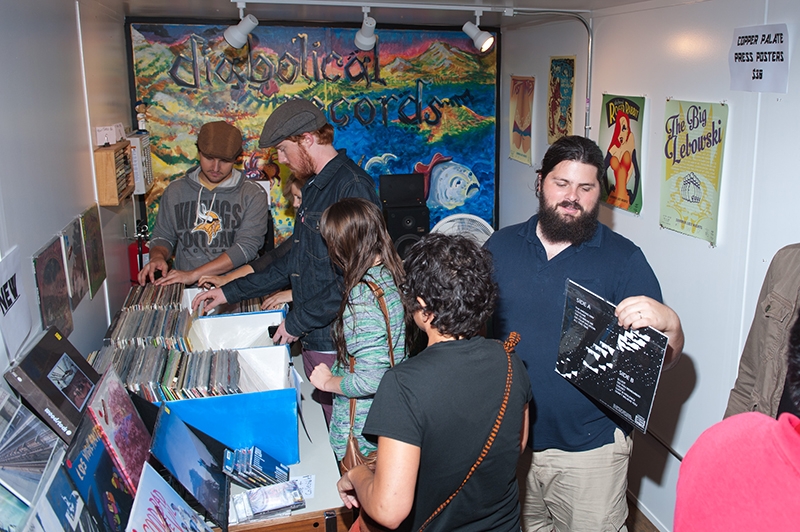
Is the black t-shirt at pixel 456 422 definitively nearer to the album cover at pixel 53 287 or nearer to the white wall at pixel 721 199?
the album cover at pixel 53 287

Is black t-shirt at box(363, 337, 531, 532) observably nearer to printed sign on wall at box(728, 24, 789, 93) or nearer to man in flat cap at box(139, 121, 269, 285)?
printed sign on wall at box(728, 24, 789, 93)

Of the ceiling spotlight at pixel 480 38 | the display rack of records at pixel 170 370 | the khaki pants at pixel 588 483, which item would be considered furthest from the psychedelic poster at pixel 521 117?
the display rack of records at pixel 170 370

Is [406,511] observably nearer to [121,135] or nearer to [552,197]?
[552,197]

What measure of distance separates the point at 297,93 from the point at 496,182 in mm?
1725

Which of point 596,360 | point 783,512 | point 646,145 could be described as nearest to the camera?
point 783,512

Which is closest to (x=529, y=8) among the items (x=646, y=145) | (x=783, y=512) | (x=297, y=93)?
(x=646, y=145)

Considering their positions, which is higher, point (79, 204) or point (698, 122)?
point (698, 122)

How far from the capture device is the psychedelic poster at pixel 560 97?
3862 millimetres

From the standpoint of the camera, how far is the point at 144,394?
6.27 feet

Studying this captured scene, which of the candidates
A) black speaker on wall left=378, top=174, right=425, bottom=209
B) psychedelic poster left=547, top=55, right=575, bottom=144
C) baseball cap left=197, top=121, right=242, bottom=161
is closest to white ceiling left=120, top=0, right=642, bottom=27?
psychedelic poster left=547, top=55, right=575, bottom=144

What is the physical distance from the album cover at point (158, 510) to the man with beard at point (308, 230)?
90cm

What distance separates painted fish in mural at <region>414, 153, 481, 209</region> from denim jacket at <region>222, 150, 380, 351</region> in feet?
7.95

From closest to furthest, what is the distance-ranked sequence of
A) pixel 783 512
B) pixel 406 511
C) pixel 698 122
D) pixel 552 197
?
pixel 783 512, pixel 406 511, pixel 552 197, pixel 698 122

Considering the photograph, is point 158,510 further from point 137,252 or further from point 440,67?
point 440,67
